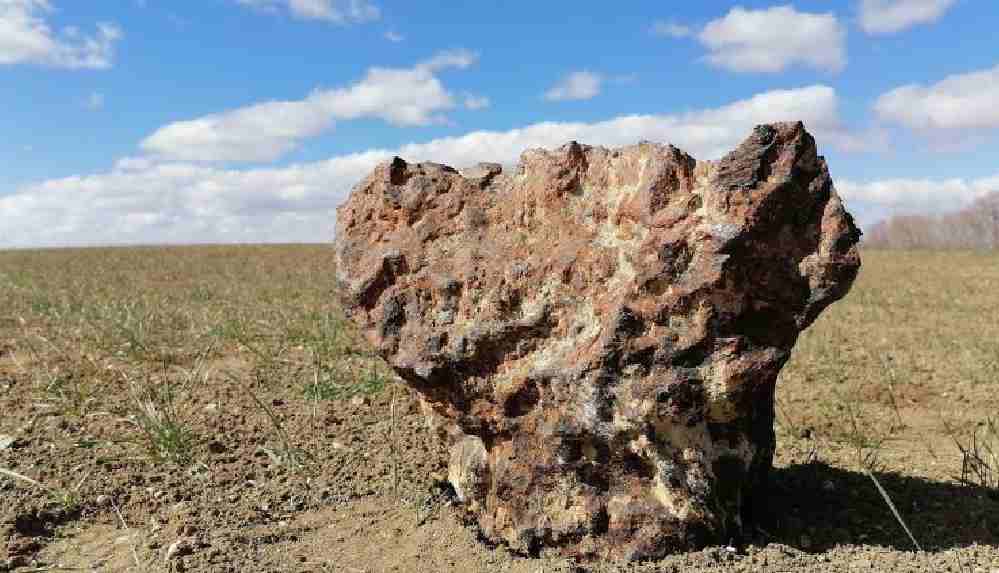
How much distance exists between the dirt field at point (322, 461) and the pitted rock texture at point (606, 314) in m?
0.24

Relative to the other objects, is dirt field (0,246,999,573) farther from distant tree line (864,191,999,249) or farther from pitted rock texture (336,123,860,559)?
distant tree line (864,191,999,249)

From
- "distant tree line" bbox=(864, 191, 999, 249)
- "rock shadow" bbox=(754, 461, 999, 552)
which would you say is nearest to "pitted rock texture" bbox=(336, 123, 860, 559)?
"rock shadow" bbox=(754, 461, 999, 552)

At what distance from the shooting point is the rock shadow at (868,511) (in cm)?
319

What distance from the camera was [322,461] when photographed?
164 inches

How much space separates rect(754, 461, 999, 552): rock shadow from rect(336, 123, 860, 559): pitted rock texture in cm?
23

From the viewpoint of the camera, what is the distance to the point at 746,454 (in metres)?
2.98

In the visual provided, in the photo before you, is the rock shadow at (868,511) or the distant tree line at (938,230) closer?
the rock shadow at (868,511)

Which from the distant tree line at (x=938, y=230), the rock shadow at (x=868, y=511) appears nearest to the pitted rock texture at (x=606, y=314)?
the rock shadow at (x=868, y=511)

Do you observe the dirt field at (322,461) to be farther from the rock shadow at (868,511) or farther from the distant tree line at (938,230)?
the distant tree line at (938,230)

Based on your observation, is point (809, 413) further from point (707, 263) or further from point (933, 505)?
point (707, 263)

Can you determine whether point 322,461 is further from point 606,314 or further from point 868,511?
point 868,511

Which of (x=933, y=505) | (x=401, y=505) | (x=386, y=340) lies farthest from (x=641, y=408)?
(x=933, y=505)

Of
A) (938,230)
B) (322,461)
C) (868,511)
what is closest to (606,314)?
(868,511)

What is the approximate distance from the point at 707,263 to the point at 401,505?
1863mm
